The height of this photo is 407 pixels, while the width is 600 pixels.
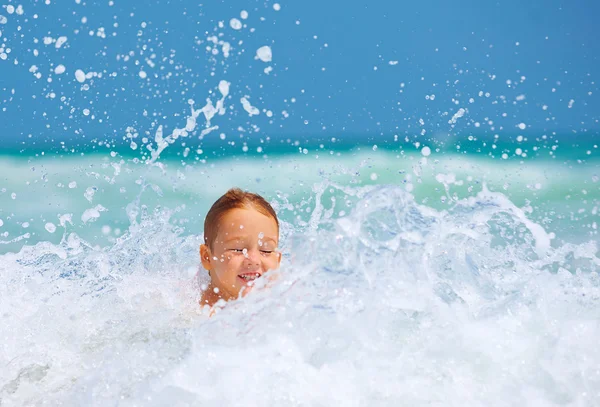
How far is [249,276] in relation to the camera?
2.34 metres

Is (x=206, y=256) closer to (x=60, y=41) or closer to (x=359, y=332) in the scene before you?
(x=359, y=332)

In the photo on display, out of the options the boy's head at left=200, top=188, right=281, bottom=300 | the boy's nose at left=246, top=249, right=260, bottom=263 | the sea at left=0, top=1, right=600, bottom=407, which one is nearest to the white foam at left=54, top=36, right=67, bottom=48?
the sea at left=0, top=1, right=600, bottom=407

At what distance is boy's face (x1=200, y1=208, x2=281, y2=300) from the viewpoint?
92.0 inches

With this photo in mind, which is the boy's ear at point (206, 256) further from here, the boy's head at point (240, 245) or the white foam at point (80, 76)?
the white foam at point (80, 76)

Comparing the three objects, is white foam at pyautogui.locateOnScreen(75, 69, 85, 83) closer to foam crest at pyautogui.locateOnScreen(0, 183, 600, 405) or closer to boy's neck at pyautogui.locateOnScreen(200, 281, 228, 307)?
boy's neck at pyautogui.locateOnScreen(200, 281, 228, 307)

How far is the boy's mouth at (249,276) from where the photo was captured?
2.33 metres

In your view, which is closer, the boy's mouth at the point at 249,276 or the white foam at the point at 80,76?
the boy's mouth at the point at 249,276

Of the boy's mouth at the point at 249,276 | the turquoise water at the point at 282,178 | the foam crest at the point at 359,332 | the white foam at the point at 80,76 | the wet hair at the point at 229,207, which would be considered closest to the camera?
the foam crest at the point at 359,332

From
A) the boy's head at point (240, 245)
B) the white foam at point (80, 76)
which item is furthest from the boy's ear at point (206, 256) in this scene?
the white foam at point (80, 76)

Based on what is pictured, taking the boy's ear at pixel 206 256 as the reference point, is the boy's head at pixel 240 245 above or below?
above

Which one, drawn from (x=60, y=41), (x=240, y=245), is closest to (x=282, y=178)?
(x=60, y=41)

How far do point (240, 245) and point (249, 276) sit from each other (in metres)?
0.10

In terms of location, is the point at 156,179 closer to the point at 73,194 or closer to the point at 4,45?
the point at 73,194

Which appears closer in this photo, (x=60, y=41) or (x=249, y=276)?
(x=249, y=276)
